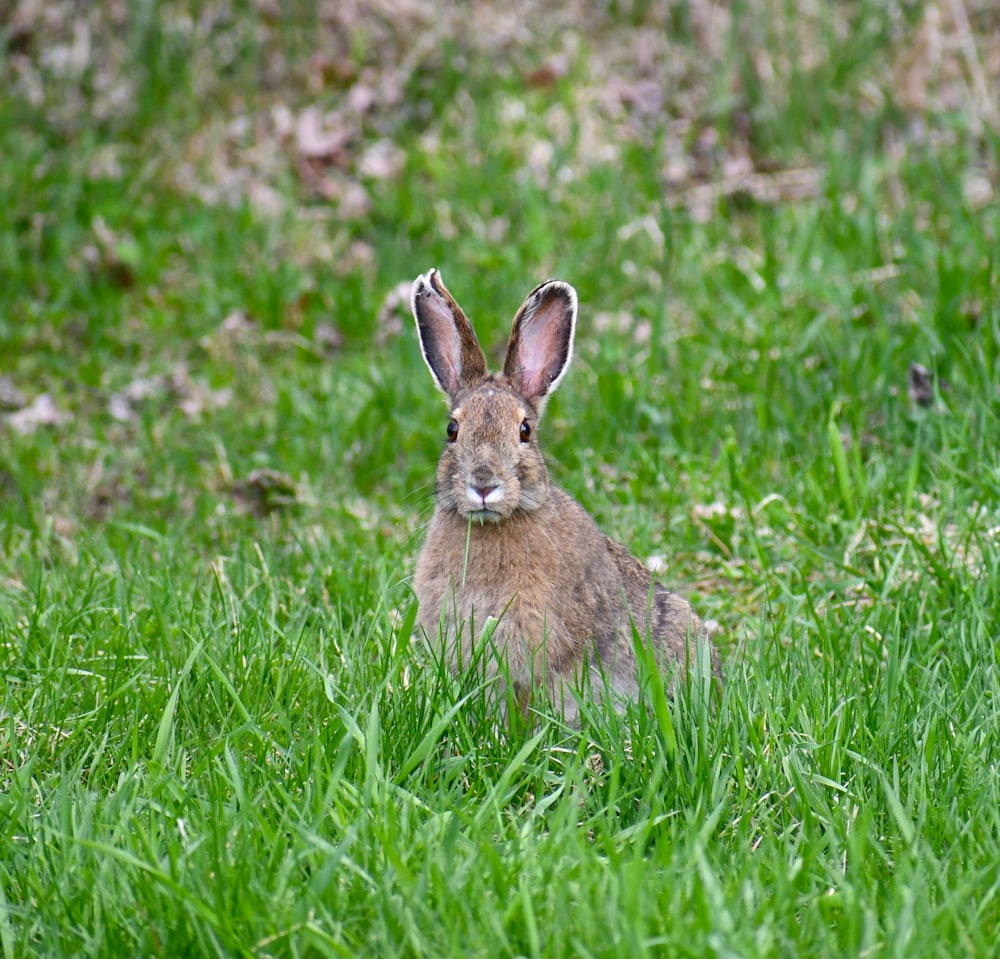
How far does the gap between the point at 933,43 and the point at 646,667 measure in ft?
23.3

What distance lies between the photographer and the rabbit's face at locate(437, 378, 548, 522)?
4.67 m

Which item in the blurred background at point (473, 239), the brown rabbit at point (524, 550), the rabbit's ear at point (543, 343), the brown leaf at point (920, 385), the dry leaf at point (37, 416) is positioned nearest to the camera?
the brown rabbit at point (524, 550)

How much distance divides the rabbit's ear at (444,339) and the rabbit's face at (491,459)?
15cm

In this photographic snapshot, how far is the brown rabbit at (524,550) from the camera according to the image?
463 cm

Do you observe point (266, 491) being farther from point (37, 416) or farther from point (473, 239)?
point (473, 239)

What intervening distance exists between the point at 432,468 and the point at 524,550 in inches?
80.2

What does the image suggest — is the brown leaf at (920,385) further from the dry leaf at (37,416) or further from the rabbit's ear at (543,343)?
the dry leaf at (37,416)

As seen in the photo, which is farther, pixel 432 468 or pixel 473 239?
pixel 473 239

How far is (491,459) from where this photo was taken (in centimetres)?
473

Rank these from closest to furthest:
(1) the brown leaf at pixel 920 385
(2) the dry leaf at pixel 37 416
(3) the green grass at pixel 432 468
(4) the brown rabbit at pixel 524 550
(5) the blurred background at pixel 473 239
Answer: (3) the green grass at pixel 432 468, (4) the brown rabbit at pixel 524 550, (1) the brown leaf at pixel 920 385, (5) the blurred background at pixel 473 239, (2) the dry leaf at pixel 37 416

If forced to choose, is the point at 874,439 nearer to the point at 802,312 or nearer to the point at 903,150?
the point at 802,312

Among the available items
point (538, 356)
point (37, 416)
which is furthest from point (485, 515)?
point (37, 416)

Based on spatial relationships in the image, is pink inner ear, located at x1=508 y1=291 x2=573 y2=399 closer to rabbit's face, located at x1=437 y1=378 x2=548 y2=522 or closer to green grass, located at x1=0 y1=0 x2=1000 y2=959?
rabbit's face, located at x1=437 y1=378 x2=548 y2=522

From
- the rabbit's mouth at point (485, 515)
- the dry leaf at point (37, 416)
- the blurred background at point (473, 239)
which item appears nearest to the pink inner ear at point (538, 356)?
the blurred background at point (473, 239)
